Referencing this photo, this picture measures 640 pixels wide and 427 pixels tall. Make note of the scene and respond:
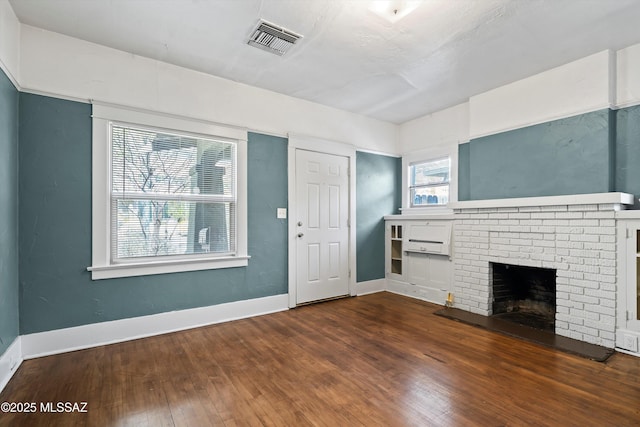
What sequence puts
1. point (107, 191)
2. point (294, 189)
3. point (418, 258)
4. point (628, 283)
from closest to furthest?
1. point (628, 283)
2. point (107, 191)
3. point (294, 189)
4. point (418, 258)

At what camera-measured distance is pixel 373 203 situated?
5.00m

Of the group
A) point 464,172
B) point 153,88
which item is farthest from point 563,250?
point 153,88

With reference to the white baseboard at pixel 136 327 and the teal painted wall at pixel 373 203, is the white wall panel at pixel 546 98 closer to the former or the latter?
the teal painted wall at pixel 373 203

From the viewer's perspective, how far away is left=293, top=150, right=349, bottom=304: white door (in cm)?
418

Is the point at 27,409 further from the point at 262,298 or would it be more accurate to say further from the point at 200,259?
the point at 262,298

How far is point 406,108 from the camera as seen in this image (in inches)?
180

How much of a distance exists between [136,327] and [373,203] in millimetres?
3628

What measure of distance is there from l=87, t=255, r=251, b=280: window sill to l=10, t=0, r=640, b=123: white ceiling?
2138 millimetres

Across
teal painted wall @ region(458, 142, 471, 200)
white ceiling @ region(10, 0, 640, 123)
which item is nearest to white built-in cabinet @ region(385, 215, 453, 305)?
teal painted wall @ region(458, 142, 471, 200)

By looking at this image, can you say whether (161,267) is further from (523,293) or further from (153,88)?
(523,293)

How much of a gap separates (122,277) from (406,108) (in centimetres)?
427

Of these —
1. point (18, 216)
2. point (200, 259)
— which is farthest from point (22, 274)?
point (200, 259)

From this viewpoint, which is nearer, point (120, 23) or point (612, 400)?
point (612, 400)

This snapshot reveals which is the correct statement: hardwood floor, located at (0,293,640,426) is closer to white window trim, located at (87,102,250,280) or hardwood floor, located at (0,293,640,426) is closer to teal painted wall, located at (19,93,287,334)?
teal painted wall, located at (19,93,287,334)
